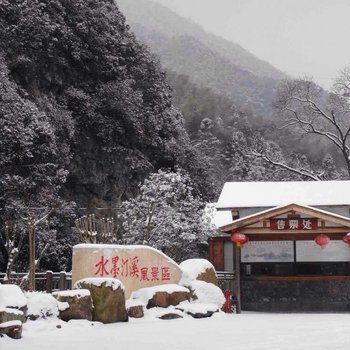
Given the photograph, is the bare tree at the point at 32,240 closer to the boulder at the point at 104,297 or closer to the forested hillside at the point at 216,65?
the boulder at the point at 104,297

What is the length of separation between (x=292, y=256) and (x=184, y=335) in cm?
894

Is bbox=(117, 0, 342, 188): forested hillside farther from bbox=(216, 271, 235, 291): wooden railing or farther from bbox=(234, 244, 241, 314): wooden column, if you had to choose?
bbox=(234, 244, 241, 314): wooden column

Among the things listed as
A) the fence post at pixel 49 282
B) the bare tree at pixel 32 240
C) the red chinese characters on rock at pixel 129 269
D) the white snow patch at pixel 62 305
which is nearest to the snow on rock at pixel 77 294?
the white snow patch at pixel 62 305

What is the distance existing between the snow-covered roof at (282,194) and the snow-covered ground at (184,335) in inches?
270

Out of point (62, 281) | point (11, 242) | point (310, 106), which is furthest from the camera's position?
point (310, 106)

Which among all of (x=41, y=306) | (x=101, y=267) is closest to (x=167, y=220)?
(x=101, y=267)

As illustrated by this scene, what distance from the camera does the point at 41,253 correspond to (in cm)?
2173

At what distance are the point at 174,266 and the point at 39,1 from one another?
17.4m

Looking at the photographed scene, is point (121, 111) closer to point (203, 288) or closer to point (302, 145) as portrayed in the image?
point (203, 288)

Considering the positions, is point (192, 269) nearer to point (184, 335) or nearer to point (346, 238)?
point (346, 238)

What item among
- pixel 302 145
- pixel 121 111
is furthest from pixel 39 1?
pixel 302 145

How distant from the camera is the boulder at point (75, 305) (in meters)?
12.1

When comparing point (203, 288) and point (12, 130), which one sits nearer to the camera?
point (203, 288)

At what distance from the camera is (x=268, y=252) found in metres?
19.2
